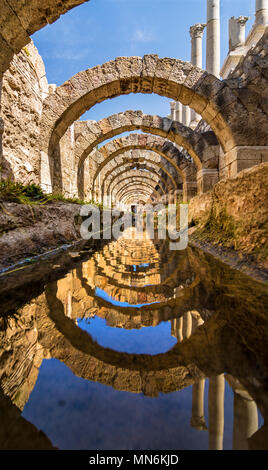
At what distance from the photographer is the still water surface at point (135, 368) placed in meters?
0.43

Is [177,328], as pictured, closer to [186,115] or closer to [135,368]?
[135,368]

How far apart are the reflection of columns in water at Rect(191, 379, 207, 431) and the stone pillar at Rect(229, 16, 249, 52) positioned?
70.0 ft

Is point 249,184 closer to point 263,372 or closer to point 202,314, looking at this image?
point 202,314

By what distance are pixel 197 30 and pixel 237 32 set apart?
3.39 metres

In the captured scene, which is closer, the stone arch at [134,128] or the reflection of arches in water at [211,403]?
the reflection of arches in water at [211,403]

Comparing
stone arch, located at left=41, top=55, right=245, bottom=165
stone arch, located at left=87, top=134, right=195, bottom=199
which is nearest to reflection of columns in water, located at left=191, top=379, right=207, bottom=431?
stone arch, located at left=41, top=55, right=245, bottom=165

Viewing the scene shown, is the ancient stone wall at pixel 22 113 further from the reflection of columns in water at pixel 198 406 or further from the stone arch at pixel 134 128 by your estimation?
the reflection of columns in water at pixel 198 406

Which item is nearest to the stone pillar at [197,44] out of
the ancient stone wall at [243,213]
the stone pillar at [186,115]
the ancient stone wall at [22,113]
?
the stone pillar at [186,115]

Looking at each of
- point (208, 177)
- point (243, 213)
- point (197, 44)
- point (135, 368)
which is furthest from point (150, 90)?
point (197, 44)

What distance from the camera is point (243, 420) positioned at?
467mm

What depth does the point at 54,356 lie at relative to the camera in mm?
706

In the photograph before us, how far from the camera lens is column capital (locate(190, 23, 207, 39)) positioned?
14.4 meters

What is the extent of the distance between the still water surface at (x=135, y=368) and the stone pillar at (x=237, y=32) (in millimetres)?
20859

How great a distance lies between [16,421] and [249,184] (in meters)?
2.23
